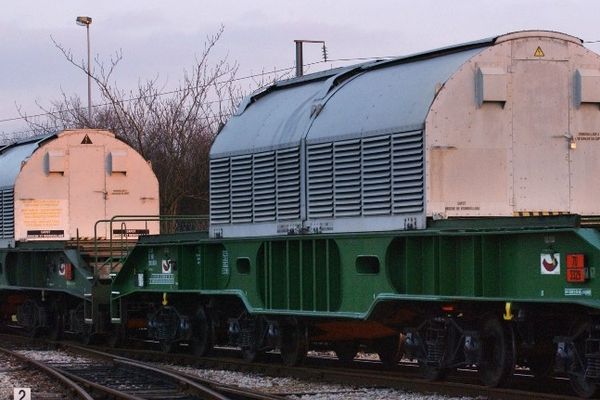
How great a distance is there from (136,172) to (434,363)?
44.3 ft

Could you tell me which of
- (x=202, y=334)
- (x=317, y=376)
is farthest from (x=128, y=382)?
(x=202, y=334)

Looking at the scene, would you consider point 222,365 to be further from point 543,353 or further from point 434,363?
point 543,353

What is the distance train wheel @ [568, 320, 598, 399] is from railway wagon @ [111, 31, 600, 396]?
0.07 feet

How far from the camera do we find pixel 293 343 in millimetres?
18984

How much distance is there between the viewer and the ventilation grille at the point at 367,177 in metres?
15.7

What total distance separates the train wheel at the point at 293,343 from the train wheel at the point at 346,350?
89 cm

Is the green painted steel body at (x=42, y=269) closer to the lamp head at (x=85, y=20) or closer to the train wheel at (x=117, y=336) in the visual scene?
the train wheel at (x=117, y=336)

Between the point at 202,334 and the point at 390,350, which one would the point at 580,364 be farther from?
the point at 202,334

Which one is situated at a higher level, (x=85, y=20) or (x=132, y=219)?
(x=85, y=20)

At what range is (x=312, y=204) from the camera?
58.3 ft

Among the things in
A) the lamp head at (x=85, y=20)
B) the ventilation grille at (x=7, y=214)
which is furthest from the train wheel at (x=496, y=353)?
the lamp head at (x=85, y=20)

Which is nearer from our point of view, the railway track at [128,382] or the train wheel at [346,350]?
the railway track at [128,382]

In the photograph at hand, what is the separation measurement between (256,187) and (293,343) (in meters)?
2.33

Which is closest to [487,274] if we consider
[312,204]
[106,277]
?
[312,204]
